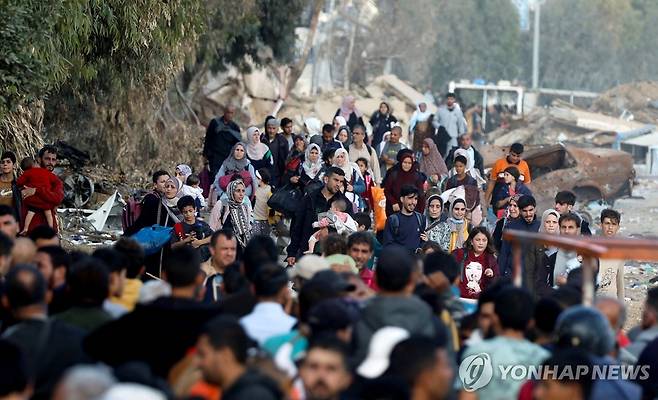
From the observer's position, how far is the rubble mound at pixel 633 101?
56938mm

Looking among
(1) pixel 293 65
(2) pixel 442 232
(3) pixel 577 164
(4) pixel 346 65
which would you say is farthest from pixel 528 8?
(2) pixel 442 232

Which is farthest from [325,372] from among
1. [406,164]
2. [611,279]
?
[406,164]

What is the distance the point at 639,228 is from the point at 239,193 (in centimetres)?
1448

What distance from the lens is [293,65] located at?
4006cm

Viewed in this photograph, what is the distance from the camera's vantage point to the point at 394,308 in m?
8.18

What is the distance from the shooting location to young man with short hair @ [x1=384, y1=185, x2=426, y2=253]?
1520cm

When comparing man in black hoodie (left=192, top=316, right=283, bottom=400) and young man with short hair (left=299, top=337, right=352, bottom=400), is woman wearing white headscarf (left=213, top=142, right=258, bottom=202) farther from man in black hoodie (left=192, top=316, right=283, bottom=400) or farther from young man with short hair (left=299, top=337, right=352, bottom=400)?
young man with short hair (left=299, top=337, right=352, bottom=400)

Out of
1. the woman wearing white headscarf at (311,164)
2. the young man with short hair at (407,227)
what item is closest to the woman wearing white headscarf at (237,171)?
the woman wearing white headscarf at (311,164)

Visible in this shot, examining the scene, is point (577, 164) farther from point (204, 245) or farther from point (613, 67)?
point (613, 67)

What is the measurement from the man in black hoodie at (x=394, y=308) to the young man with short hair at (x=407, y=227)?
6.63 m

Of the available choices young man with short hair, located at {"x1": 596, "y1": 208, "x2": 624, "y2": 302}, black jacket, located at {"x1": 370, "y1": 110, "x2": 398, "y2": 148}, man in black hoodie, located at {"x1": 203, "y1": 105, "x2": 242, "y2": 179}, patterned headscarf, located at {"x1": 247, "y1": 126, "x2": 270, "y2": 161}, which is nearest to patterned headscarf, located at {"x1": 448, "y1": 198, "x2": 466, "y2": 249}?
young man with short hair, located at {"x1": 596, "y1": 208, "x2": 624, "y2": 302}

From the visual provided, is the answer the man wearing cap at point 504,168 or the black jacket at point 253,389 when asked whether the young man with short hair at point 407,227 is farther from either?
the black jacket at point 253,389

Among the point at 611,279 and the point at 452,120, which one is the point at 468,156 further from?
the point at 611,279

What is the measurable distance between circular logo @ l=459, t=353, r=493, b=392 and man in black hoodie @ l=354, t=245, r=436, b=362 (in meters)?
0.27
